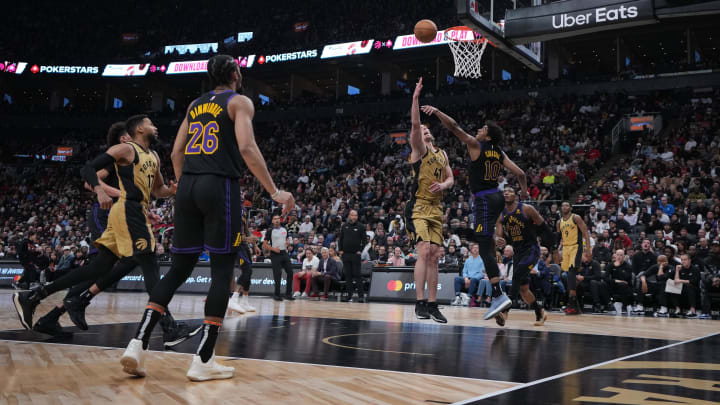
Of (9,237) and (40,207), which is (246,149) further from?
(40,207)

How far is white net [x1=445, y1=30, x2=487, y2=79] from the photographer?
551 inches

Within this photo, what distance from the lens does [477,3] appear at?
11.8 m

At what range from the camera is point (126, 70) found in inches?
1342

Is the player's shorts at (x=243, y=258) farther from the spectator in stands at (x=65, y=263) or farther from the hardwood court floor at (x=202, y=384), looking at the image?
the spectator in stands at (x=65, y=263)

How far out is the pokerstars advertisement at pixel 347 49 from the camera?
93.9 feet

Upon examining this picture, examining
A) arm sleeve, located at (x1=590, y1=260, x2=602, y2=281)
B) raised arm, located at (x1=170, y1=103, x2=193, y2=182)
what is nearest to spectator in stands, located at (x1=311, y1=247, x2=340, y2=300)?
arm sleeve, located at (x1=590, y1=260, x2=602, y2=281)

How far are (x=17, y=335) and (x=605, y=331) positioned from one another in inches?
228

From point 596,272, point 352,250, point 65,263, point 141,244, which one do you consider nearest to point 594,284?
point 596,272

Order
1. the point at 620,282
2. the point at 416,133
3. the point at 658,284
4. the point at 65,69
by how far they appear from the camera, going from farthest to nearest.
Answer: the point at 65,69, the point at 620,282, the point at 658,284, the point at 416,133

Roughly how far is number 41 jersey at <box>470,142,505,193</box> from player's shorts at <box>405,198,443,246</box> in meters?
0.55

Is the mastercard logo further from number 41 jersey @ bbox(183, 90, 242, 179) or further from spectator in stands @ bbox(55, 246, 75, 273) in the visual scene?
number 41 jersey @ bbox(183, 90, 242, 179)

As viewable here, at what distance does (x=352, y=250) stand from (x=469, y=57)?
553 cm

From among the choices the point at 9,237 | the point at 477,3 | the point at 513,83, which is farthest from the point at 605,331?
the point at 9,237

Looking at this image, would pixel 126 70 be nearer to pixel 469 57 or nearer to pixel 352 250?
pixel 469 57
